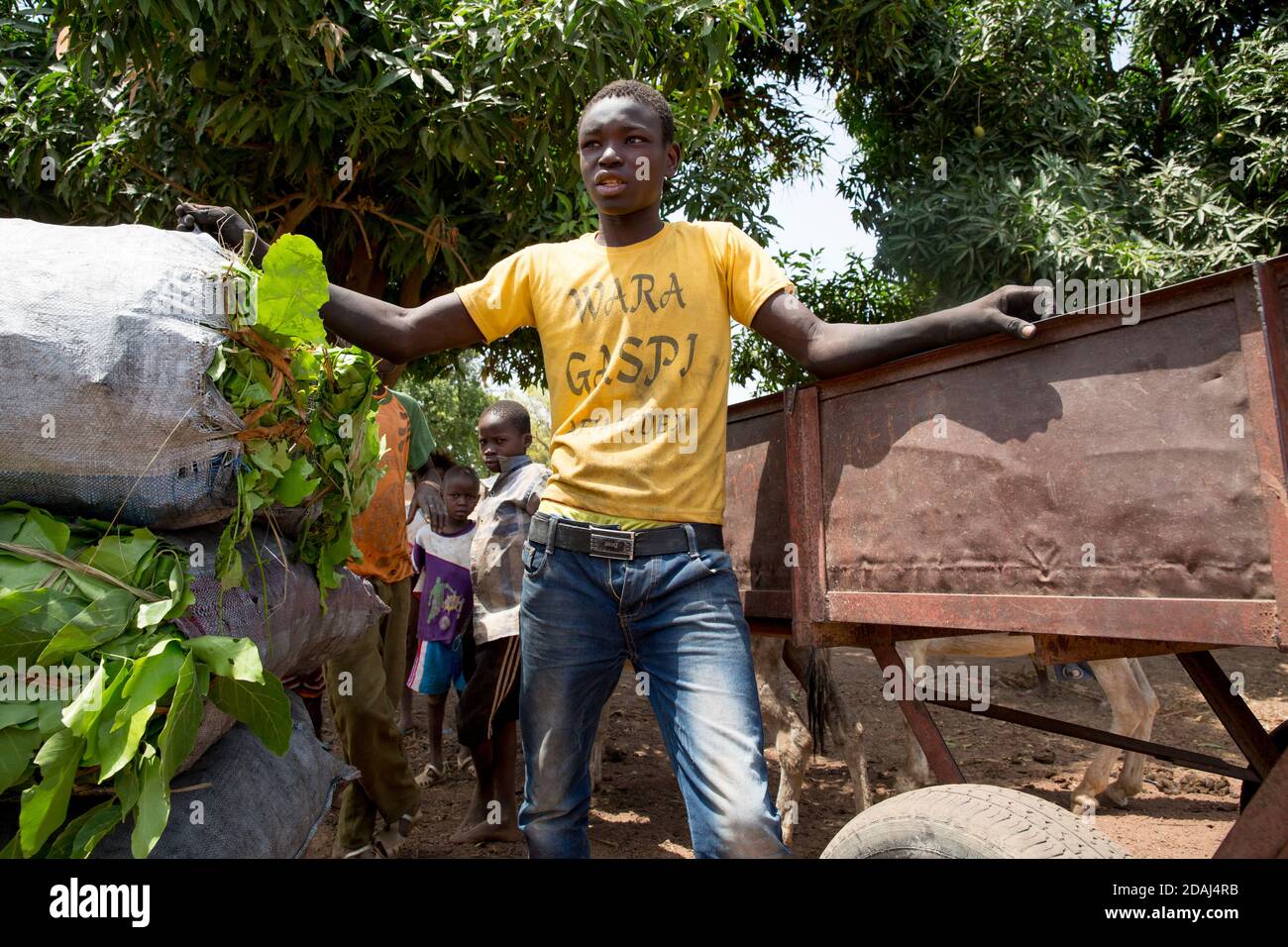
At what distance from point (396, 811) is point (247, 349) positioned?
8.07 ft

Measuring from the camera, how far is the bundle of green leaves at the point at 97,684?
143 centimetres

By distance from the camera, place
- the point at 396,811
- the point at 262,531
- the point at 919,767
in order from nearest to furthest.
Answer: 1. the point at 262,531
2. the point at 396,811
3. the point at 919,767

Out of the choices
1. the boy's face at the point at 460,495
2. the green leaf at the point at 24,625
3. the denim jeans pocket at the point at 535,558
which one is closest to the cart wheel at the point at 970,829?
the denim jeans pocket at the point at 535,558

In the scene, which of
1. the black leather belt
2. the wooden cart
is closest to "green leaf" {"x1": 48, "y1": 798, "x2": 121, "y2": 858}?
the black leather belt

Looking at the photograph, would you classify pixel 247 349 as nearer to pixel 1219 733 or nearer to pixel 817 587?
pixel 817 587

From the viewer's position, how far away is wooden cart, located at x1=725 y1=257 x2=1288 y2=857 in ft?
4.79

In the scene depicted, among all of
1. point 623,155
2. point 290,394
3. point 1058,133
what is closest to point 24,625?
point 290,394

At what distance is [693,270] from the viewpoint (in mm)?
2168

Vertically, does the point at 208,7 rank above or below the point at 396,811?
above

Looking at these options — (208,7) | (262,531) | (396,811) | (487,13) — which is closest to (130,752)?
(262,531)

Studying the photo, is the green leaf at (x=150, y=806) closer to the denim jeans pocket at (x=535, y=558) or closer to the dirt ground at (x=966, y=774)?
the denim jeans pocket at (x=535, y=558)

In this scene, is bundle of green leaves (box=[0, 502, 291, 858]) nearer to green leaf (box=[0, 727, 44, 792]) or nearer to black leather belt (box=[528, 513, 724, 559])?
green leaf (box=[0, 727, 44, 792])

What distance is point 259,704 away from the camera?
165 cm

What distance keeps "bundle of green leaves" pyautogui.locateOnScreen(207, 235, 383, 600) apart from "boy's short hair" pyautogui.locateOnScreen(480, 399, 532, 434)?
2078 mm
